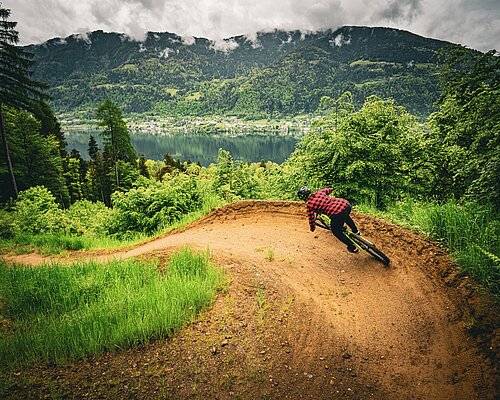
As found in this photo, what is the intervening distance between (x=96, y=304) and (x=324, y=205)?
4977 mm

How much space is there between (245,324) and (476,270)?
428 centimetres

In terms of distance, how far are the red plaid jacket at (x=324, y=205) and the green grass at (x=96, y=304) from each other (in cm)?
259

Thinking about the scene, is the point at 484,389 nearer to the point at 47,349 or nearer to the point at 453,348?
the point at 453,348

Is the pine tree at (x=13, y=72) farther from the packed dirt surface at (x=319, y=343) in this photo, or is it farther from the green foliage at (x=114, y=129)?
the packed dirt surface at (x=319, y=343)

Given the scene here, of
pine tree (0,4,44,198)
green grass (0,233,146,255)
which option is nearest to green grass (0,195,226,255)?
green grass (0,233,146,255)

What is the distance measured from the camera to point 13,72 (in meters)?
18.9

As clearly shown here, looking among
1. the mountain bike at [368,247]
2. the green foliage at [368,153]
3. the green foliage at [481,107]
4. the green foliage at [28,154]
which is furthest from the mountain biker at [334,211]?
the green foliage at [28,154]

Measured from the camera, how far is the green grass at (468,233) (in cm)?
494

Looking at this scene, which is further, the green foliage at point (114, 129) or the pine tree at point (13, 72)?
the green foliage at point (114, 129)

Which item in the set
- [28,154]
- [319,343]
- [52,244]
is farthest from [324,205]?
[28,154]

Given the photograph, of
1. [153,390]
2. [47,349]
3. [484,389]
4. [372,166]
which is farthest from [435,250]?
[47,349]

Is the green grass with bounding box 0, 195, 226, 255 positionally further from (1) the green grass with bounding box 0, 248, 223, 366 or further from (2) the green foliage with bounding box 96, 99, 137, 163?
(2) the green foliage with bounding box 96, 99, 137, 163

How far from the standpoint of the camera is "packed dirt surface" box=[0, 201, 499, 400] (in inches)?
140

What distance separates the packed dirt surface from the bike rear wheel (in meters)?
0.21
